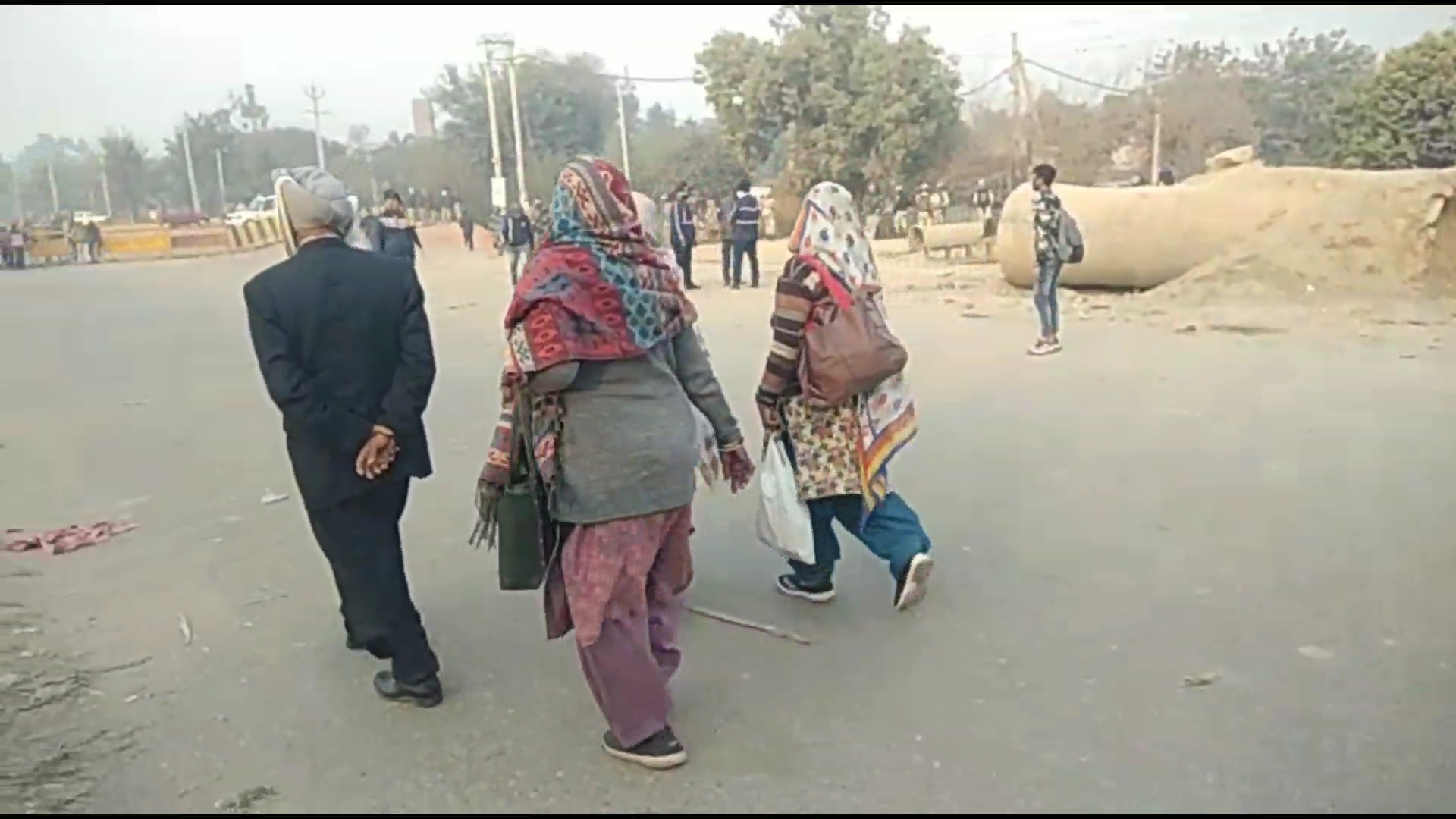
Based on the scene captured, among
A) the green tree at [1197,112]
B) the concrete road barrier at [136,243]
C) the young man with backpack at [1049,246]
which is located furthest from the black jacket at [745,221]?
the concrete road barrier at [136,243]

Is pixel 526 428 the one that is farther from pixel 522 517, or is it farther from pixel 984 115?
pixel 984 115

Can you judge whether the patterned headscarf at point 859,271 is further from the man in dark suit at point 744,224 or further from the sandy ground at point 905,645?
the man in dark suit at point 744,224

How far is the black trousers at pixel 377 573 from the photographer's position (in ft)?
12.7

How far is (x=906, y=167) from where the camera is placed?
34969 mm

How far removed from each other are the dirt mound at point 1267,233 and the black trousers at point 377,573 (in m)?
11.7

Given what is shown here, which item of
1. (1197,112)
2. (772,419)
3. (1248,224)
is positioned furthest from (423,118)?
(772,419)

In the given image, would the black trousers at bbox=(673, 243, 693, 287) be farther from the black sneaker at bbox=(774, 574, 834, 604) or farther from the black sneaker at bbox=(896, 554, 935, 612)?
the black sneaker at bbox=(896, 554, 935, 612)

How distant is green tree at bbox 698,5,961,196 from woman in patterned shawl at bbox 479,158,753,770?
31.2 m

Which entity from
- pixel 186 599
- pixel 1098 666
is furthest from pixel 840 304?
pixel 186 599

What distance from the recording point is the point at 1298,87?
42.4m

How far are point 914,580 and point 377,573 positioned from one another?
1.83 m

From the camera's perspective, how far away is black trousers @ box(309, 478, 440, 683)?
3883 mm

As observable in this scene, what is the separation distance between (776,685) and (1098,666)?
39.5 inches

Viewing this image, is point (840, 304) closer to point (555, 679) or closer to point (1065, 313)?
point (555, 679)
